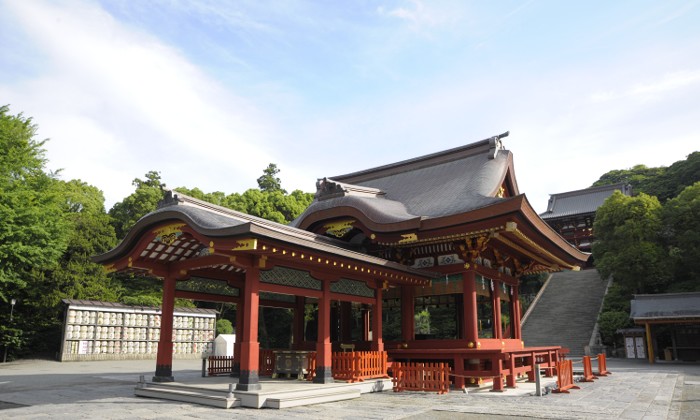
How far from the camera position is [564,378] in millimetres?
12344

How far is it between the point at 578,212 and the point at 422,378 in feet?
142

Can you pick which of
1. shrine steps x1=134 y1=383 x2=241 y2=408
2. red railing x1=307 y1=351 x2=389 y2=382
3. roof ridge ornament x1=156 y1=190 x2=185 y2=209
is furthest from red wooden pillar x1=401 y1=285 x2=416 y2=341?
roof ridge ornament x1=156 y1=190 x2=185 y2=209

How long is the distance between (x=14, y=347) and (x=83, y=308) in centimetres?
415

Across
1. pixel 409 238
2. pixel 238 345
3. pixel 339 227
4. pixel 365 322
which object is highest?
pixel 339 227

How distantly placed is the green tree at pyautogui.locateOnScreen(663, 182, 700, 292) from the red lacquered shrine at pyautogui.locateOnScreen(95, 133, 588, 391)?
16.6 meters

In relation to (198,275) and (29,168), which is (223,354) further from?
(29,168)

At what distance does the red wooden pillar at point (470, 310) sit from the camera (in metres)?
13.2

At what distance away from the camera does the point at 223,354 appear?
16.4 metres

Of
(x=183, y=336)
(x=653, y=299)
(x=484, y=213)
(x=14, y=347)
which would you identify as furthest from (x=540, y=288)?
(x=14, y=347)

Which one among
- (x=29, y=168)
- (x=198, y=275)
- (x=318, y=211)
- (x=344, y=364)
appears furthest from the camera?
(x=29, y=168)

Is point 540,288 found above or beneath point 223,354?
above

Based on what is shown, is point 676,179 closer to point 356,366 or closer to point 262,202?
point 262,202

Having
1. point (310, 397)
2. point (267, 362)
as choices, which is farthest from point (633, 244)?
Result: point (310, 397)

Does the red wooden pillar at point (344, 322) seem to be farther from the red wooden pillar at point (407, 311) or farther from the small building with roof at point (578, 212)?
the small building with roof at point (578, 212)
